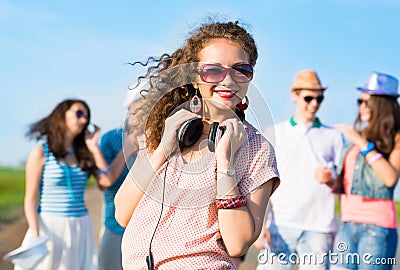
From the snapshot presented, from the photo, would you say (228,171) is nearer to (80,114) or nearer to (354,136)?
(354,136)

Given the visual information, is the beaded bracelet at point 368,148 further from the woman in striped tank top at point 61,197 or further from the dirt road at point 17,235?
the dirt road at point 17,235

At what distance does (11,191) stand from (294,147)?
18.8m

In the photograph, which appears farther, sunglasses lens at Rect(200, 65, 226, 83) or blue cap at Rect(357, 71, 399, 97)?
blue cap at Rect(357, 71, 399, 97)

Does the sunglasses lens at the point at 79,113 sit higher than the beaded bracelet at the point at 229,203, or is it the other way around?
the sunglasses lens at the point at 79,113

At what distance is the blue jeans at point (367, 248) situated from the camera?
5.00m

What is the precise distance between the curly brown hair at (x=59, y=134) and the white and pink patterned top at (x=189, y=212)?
3.36 meters

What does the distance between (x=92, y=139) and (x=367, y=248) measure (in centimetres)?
241

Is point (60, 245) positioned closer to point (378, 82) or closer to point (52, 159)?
point (52, 159)

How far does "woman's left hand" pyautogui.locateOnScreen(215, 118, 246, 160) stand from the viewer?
7.70 ft

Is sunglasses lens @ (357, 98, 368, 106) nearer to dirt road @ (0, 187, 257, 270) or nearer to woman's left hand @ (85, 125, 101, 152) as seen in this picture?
woman's left hand @ (85, 125, 101, 152)

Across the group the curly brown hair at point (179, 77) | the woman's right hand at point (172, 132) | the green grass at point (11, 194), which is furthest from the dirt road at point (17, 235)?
the woman's right hand at point (172, 132)

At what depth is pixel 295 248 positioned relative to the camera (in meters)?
5.32

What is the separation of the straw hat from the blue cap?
1.27ft

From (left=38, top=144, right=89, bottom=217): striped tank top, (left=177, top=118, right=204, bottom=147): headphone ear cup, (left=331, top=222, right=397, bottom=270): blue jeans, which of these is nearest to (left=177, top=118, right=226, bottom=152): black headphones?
(left=177, top=118, right=204, bottom=147): headphone ear cup
